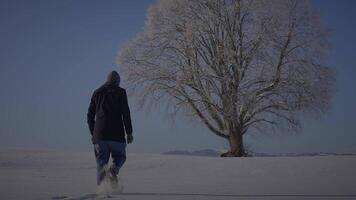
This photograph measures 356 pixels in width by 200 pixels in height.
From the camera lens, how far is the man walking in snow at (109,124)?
720 cm

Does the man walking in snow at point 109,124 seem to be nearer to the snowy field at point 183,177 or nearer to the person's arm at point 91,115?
the person's arm at point 91,115

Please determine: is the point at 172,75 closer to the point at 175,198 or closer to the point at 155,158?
the point at 155,158

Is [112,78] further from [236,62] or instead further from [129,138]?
[236,62]

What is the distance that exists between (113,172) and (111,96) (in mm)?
1360

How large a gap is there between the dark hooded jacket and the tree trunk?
454 inches

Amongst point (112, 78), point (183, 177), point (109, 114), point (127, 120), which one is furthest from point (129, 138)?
point (183, 177)

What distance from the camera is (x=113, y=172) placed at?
698 centimetres

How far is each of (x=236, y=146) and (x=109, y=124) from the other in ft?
39.1

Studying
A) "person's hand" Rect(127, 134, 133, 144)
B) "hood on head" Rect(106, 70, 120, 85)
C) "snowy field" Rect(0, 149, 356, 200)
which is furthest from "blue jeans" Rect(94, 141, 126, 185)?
"hood on head" Rect(106, 70, 120, 85)

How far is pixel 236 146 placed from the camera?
18469mm

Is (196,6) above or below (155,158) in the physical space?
above

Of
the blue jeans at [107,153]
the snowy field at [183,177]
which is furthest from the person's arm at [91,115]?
the snowy field at [183,177]

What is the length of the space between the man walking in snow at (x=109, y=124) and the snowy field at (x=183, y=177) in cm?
47

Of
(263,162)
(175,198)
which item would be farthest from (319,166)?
(175,198)
